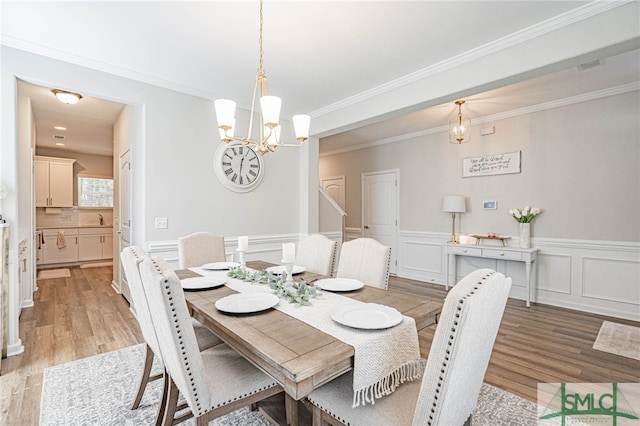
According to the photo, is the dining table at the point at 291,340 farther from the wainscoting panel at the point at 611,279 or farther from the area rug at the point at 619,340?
the wainscoting panel at the point at 611,279

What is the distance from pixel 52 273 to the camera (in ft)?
19.2

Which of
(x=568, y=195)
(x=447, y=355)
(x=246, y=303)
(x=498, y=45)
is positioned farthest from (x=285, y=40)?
(x=568, y=195)

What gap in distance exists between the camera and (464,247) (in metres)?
4.50

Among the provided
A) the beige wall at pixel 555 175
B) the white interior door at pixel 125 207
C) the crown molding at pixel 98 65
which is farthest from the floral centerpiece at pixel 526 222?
the white interior door at pixel 125 207

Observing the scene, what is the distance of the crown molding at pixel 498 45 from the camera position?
2.07 metres

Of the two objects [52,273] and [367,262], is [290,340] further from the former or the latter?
[52,273]

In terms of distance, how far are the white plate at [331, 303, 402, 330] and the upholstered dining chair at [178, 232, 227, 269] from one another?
177 centimetres

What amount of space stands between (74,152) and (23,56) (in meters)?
5.19

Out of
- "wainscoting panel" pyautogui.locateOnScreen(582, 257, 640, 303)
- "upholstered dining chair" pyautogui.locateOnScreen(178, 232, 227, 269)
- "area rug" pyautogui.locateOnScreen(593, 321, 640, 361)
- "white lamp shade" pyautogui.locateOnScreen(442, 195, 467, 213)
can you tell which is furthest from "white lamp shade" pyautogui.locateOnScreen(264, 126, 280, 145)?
"wainscoting panel" pyautogui.locateOnScreen(582, 257, 640, 303)

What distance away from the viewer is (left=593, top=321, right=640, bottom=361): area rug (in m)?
2.69

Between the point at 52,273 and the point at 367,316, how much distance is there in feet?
22.7

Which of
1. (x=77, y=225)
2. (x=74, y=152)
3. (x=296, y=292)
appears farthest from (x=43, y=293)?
(x=296, y=292)

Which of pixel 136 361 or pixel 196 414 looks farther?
pixel 136 361

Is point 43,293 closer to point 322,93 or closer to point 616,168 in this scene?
point 322,93
